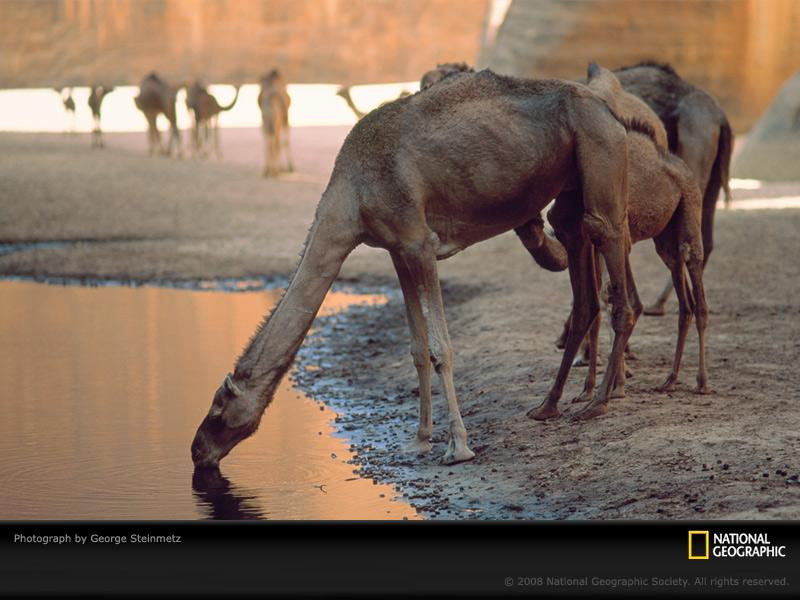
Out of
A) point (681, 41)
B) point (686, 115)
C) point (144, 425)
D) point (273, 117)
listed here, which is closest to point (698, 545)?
point (144, 425)

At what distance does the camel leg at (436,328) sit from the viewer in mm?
6668

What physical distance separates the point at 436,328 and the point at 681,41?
75.0ft

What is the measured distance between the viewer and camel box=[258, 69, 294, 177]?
23719 millimetres

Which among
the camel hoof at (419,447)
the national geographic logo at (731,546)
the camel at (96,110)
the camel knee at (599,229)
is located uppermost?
the national geographic logo at (731,546)

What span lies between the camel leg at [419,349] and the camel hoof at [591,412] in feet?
2.70

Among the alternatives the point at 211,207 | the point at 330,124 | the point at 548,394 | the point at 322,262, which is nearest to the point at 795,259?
the point at 548,394

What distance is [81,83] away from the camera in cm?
6231

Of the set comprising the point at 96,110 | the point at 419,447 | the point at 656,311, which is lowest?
the point at 96,110

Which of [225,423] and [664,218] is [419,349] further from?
[664,218]

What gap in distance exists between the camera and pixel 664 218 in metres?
7.76

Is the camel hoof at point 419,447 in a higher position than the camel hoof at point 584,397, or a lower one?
lower

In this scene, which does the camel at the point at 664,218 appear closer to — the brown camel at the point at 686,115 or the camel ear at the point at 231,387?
the brown camel at the point at 686,115

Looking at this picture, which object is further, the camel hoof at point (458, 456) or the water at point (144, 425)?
the camel hoof at point (458, 456)

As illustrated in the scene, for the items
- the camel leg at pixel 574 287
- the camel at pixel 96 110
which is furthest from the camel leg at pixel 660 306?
the camel at pixel 96 110
